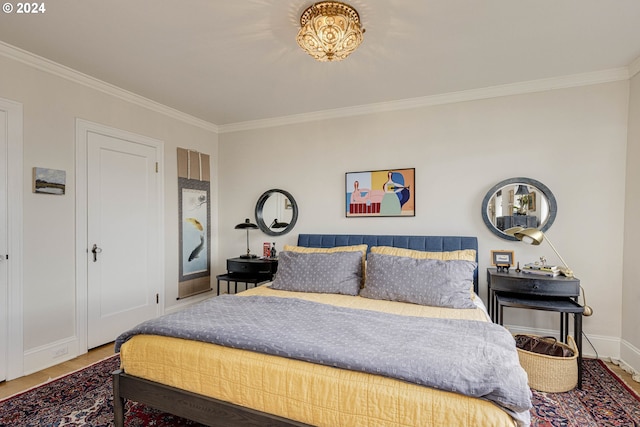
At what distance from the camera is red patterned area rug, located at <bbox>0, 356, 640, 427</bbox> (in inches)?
79.6

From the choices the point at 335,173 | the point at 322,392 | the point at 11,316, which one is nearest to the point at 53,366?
the point at 11,316

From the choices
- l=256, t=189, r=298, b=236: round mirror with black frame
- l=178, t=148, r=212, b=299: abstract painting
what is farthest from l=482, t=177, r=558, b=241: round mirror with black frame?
l=178, t=148, r=212, b=299: abstract painting

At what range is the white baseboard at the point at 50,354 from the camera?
2617 mm

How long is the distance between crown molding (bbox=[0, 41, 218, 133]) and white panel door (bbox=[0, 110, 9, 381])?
47 centimetres

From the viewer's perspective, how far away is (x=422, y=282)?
8.52 feet

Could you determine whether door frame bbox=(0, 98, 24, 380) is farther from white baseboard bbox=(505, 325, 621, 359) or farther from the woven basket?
white baseboard bbox=(505, 325, 621, 359)

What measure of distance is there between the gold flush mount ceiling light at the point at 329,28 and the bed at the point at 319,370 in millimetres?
1743

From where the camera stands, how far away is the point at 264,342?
1672 millimetres

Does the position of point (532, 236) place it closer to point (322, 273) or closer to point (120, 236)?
point (322, 273)

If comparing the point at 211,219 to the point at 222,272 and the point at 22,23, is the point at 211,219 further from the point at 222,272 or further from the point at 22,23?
the point at 22,23

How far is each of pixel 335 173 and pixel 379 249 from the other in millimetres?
1176

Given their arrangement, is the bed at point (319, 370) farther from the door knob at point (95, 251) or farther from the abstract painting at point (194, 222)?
the abstract painting at point (194, 222)

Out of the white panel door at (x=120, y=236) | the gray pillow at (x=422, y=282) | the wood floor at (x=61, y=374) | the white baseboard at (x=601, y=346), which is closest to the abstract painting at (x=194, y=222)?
the white panel door at (x=120, y=236)

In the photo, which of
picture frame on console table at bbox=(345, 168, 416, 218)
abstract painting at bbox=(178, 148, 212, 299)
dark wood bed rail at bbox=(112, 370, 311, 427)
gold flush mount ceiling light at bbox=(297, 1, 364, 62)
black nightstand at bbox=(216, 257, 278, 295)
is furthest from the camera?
abstract painting at bbox=(178, 148, 212, 299)
